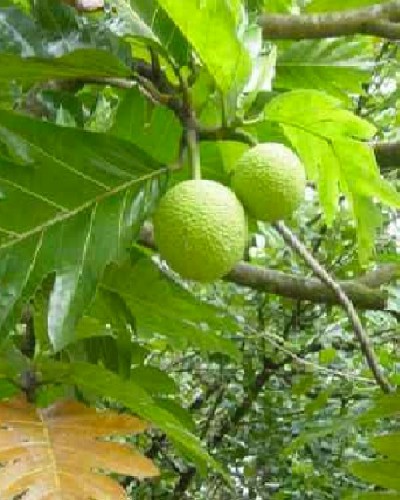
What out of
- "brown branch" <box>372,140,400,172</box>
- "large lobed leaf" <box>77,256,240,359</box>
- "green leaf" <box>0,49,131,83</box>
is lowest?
"large lobed leaf" <box>77,256,240,359</box>

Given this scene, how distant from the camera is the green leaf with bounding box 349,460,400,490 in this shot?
148 centimetres

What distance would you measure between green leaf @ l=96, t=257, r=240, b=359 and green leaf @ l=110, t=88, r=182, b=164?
0.14 meters

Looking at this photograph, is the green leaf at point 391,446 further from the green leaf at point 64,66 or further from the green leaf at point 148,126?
the green leaf at point 64,66

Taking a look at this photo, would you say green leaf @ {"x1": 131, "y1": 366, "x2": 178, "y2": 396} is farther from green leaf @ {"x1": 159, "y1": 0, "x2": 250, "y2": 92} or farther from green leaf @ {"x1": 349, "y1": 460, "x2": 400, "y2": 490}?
green leaf @ {"x1": 159, "y1": 0, "x2": 250, "y2": 92}

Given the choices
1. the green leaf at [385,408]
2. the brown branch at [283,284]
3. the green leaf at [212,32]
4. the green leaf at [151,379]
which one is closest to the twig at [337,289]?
the brown branch at [283,284]

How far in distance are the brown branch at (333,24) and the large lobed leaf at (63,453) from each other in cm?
51

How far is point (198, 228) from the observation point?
1.08m

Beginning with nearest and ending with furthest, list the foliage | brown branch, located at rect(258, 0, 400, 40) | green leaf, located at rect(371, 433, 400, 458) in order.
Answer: the foliage, brown branch, located at rect(258, 0, 400, 40), green leaf, located at rect(371, 433, 400, 458)

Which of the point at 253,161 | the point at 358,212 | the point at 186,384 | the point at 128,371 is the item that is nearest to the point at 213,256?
the point at 253,161

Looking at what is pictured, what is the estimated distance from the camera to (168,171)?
3.85 feet

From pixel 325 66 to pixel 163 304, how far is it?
39 centimetres

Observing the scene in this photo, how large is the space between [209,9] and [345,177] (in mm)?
348

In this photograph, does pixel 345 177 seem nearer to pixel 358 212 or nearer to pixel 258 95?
pixel 358 212

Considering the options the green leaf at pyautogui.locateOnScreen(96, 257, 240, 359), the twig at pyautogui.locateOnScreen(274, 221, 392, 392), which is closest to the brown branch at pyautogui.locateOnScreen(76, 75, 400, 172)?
the green leaf at pyautogui.locateOnScreen(96, 257, 240, 359)
